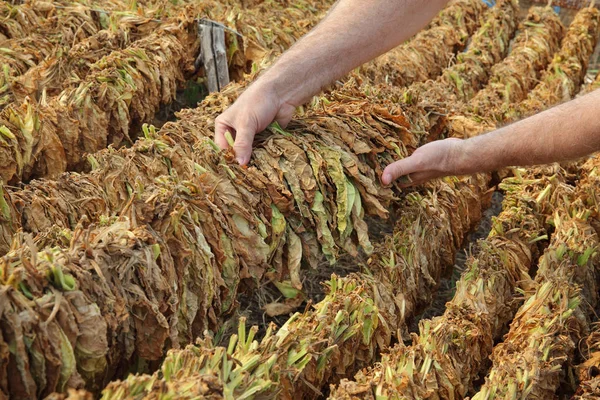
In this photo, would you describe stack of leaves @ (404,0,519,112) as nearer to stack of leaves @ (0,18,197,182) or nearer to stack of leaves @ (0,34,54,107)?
stack of leaves @ (0,18,197,182)

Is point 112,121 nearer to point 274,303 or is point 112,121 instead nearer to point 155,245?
point 274,303

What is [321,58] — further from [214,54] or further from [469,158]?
[214,54]

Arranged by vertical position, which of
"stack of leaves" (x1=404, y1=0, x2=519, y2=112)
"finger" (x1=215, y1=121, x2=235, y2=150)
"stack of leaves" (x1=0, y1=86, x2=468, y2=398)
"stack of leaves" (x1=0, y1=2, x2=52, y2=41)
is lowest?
"stack of leaves" (x1=404, y1=0, x2=519, y2=112)

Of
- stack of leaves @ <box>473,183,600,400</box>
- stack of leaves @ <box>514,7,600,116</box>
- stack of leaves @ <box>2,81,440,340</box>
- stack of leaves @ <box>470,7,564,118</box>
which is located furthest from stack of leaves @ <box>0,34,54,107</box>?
stack of leaves @ <box>514,7,600,116</box>

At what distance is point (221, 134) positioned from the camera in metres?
3.20

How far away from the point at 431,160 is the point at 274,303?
1013 millimetres

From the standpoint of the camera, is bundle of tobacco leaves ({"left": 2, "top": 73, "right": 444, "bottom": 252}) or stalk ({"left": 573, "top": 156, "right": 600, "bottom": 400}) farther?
bundle of tobacco leaves ({"left": 2, "top": 73, "right": 444, "bottom": 252})

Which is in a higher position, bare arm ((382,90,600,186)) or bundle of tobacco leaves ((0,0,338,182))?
bundle of tobacco leaves ((0,0,338,182))

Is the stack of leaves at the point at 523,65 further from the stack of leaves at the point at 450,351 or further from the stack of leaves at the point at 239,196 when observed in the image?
the stack of leaves at the point at 239,196

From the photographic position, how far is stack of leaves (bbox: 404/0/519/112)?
16.3 feet

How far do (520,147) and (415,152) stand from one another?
48 centimetres

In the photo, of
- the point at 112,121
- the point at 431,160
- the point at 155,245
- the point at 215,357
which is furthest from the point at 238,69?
the point at 215,357

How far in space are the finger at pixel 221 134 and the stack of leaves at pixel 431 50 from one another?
1.84 metres

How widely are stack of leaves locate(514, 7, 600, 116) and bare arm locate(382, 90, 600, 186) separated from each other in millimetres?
2035
